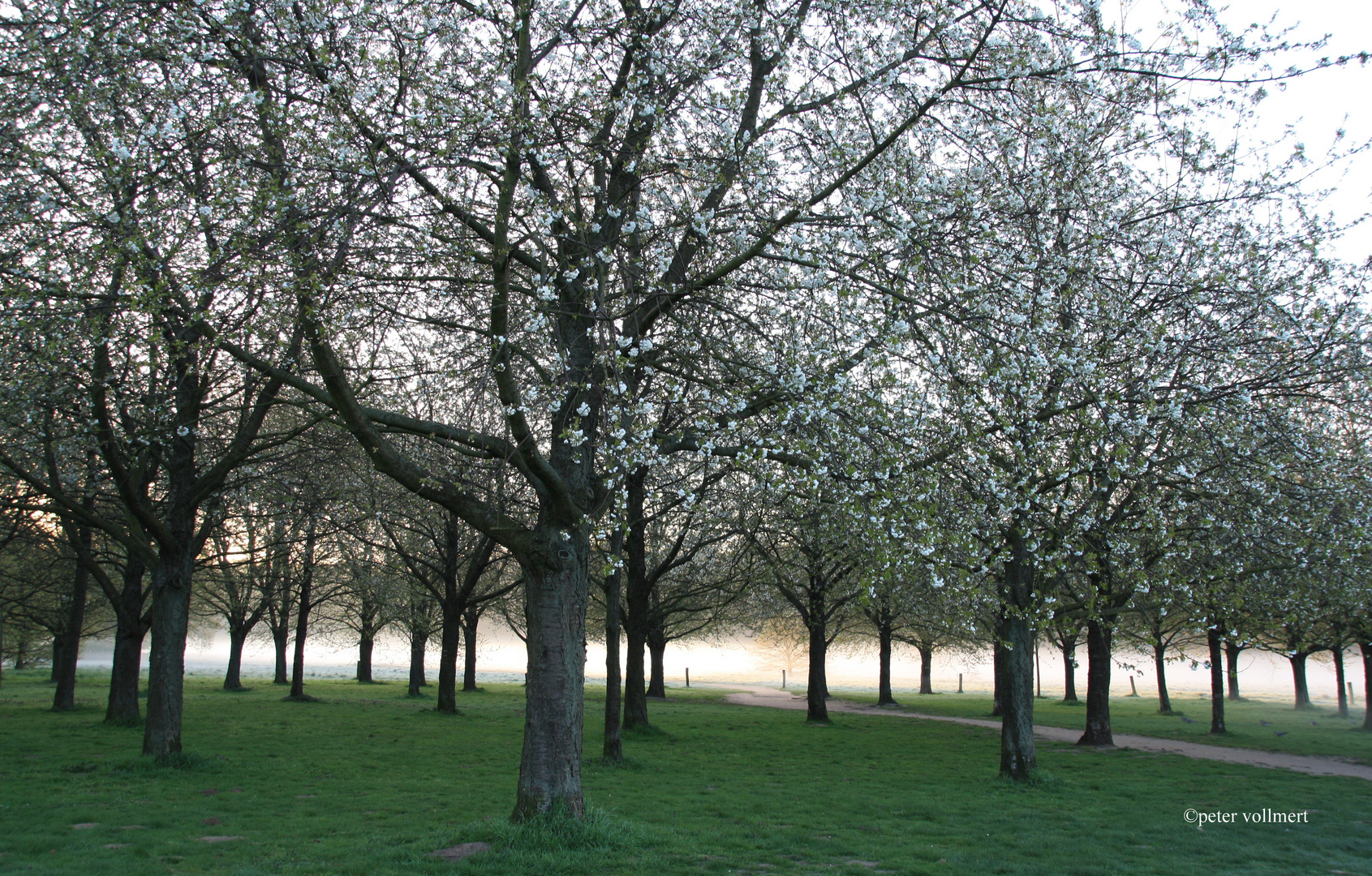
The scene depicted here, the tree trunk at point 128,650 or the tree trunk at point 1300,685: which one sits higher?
the tree trunk at point 128,650

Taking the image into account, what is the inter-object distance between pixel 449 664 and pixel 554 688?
17.0 m

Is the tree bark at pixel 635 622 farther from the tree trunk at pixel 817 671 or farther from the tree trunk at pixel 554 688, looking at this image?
the tree trunk at pixel 554 688

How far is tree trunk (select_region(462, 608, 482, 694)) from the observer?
33.2m

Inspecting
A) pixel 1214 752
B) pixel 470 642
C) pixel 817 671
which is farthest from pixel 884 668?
pixel 470 642

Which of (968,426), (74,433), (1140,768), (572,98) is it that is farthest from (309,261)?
(1140,768)

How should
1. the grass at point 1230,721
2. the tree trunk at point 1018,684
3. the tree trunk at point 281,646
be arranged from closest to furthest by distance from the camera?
the tree trunk at point 1018,684
the grass at point 1230,721
the tree trunk at point 281,646

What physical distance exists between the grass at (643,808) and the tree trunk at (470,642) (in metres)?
13.0

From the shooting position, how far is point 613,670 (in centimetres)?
1620

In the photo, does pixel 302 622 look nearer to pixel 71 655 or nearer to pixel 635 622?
pixel 71 655

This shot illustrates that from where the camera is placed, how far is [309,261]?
21.0 ft

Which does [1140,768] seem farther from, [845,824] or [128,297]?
[128,297]

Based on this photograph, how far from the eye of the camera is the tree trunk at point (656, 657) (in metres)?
30.9

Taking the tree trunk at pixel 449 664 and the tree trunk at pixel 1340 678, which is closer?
the tree trunk at pixel 449 664

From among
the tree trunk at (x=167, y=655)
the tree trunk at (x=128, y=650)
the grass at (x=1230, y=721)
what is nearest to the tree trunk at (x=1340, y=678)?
the grass at (x=1230, y=721)
